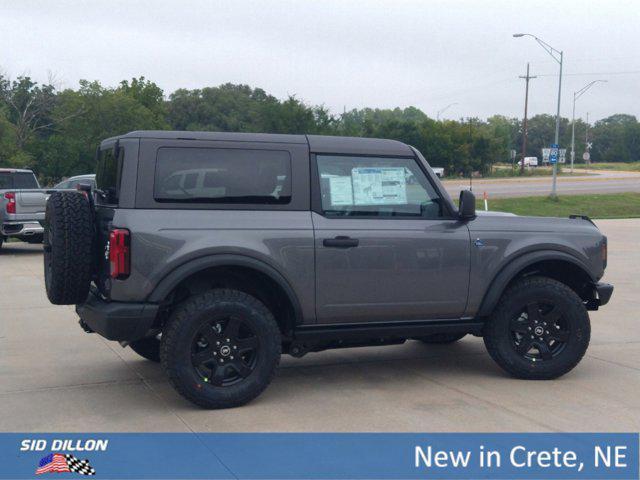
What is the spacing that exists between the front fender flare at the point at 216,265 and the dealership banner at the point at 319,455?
940 millimetres

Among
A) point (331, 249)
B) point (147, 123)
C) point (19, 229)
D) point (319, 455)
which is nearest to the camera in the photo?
point (319, 455)

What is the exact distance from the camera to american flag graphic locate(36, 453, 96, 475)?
4.59m

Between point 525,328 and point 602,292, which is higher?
point 602,292

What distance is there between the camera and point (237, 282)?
19.6 feet

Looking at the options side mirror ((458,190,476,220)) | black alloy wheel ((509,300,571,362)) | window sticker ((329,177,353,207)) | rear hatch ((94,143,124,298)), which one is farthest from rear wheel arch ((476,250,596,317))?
rear hatch ((94,143,124,298))

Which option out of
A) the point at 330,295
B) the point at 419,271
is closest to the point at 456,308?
the point at 419,271

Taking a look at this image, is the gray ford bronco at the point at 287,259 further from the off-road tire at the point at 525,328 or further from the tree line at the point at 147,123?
the tree line at the point at 147,123

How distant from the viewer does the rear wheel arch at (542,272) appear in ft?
20.9

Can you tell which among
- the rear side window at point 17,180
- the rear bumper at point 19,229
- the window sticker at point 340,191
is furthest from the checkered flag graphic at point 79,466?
the rear side window at point 17,180

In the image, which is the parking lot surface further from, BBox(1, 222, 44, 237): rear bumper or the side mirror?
BBox(1, 222, 44, 237): rear bumper

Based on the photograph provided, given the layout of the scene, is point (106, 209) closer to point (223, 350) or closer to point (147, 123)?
point (223, 350)

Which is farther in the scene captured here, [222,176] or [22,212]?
[22,212]

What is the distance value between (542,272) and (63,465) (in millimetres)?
4153

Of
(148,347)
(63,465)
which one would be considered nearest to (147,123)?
(148,347)
